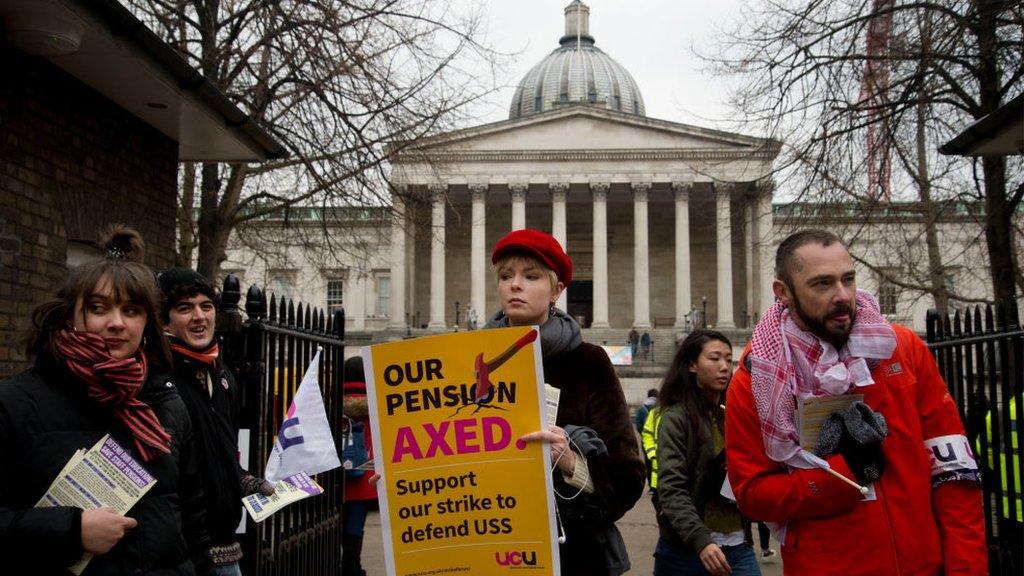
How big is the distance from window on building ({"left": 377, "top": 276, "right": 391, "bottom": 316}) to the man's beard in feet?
202

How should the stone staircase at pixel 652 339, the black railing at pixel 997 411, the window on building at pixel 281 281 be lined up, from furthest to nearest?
the stone staircase at pixel 652 339
the window on building at pixel 281 281
the black railing at pixel 997 411

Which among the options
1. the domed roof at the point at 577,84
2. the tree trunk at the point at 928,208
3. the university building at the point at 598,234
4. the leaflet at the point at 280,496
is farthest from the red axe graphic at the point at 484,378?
the domed roof at the point at 577,84

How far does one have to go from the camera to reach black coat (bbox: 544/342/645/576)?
10.7 ft

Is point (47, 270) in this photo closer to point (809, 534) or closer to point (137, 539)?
point (137, 539)

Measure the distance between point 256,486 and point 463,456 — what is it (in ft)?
6.78

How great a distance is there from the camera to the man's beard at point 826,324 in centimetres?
315

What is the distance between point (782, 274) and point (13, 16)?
571cm

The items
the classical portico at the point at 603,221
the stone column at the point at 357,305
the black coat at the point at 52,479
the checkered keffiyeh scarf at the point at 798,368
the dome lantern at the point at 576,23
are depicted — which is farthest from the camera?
the dome lantern at the point at 576,23

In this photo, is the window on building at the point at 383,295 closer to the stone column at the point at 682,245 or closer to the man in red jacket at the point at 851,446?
the stone column at the point at 682,245

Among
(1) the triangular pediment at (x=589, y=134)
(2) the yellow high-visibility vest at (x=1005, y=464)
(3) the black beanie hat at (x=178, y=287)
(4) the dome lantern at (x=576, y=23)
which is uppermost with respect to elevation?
(4) the dome lantern at (x=576, y=23)

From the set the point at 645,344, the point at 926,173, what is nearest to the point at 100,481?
the point at 926,173

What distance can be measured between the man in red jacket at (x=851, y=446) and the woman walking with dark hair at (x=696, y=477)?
61.1 inches

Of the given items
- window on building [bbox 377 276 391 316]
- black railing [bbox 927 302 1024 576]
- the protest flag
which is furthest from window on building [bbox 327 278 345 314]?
the protest flag

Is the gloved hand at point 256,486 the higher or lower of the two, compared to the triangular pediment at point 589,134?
lower
